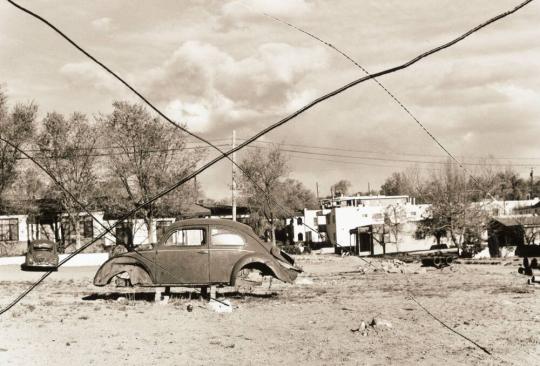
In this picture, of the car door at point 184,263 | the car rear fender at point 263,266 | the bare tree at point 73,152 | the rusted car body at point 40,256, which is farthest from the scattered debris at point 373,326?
the bare tree at point 73,152

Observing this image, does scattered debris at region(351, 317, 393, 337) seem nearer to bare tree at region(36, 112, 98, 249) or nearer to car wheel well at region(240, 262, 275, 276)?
car wheel well at region(240, 262, 275, 276)

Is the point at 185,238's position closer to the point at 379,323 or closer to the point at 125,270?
the point at 125,270

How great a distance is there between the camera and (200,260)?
38.3 ft

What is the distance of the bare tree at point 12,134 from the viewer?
110 feet

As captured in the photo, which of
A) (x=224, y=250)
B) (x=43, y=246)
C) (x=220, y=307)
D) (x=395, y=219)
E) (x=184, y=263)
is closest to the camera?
(x=220, y=307)

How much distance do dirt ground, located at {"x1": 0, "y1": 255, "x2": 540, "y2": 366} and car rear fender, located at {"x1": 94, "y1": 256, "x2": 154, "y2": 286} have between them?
44 cm

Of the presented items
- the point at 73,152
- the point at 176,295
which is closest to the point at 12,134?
the point at 73,152

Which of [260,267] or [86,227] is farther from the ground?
[86,227]

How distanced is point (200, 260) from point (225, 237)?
2.30ft

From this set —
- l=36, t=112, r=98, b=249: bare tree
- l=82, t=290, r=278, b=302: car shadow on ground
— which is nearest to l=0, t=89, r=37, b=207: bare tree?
l=36, t=112, r=98, b=249: bare tree

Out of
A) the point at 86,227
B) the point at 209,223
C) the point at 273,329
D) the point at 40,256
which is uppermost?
the point at 86,227

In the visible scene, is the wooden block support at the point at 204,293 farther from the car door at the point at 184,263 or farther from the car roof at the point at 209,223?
the car roof at the point at 209,223

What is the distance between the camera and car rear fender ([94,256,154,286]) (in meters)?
11.6

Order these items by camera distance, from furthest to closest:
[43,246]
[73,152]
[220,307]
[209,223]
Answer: [73,152] → [43,246] → [209,223] → [220,307]
